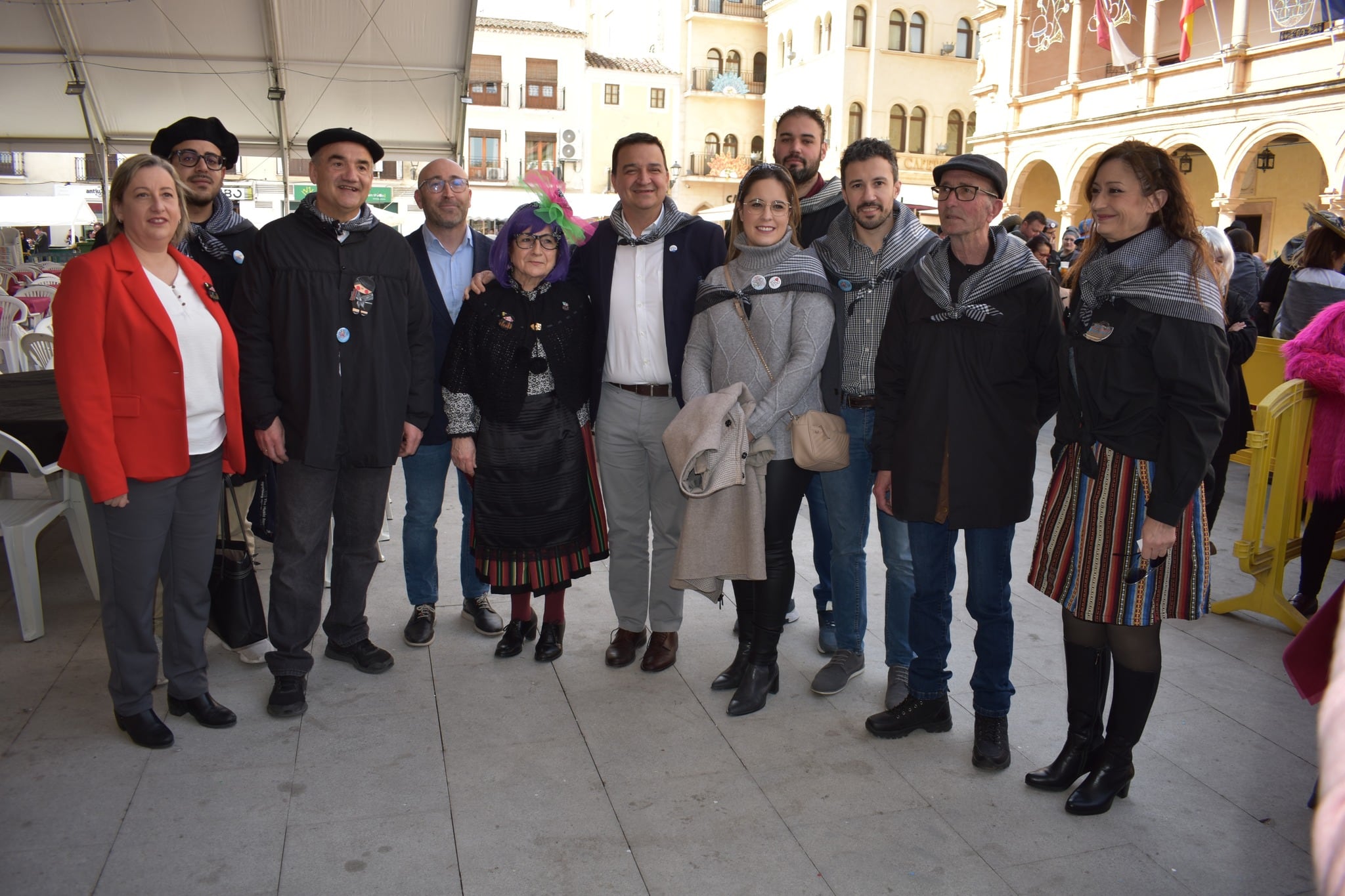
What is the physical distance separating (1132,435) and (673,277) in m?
1.69

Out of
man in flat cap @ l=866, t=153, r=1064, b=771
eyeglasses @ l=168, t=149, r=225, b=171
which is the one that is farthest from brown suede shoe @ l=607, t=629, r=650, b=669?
eyeglasses @ l=168, t=149, r=225, b=171

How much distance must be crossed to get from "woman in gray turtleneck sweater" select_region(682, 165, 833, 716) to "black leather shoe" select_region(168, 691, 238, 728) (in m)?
1.73

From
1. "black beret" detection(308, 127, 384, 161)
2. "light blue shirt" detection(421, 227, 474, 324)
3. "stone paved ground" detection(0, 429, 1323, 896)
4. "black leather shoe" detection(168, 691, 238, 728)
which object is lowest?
"stone paved ground" detection(0, 429, 1323, 896)

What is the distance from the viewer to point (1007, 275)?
9.80ft

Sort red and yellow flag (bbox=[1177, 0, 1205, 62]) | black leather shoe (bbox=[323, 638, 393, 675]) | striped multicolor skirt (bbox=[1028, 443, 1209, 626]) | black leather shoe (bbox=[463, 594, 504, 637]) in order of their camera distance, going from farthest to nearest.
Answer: red and yellow flag (bbox=[1177, 0, 1205, 62]) < black leather shoe (bbox=[463, 594, 504, 637]) < black leather shoe (bbox=[323, 638, 393, 675]) < striped multicolor skirt (bbox=[1028, 443, 1209, 626])

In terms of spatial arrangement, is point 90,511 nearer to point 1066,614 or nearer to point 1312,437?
point 1066,614

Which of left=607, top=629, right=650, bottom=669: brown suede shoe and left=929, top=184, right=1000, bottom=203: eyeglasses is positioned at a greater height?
left=929, top=184, right=1000, bottom=203: eyeglasses

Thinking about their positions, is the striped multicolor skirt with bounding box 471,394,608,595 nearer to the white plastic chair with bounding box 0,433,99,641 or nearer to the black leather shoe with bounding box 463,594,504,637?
the black leather shoe with bounding box 463,594,504,637

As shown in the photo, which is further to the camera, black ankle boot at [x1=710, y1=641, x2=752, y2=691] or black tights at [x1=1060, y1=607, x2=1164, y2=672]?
black ankle boot at [x1=710, y1=641, x2=752, y2=691]

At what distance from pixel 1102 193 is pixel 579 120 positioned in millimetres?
39622

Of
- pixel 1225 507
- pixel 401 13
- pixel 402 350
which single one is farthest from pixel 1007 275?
pixel 401 13

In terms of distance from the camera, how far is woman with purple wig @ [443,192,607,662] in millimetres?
3633

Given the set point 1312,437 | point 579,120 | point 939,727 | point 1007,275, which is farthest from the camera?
point 579,120

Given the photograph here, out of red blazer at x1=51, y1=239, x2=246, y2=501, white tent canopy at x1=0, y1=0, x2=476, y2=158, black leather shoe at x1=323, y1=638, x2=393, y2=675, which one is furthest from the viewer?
white tent canopy at x1=0, y1=0, x2=476, y2=158
